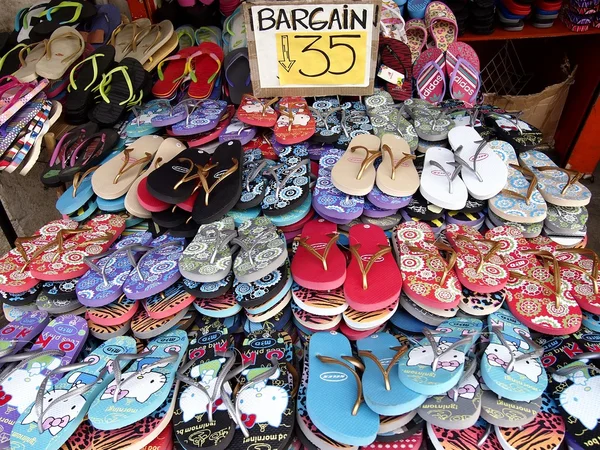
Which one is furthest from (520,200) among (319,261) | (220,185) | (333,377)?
(220,185)

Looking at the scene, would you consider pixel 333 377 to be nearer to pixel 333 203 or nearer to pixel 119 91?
pixel 333 203

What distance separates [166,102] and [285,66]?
0.57m

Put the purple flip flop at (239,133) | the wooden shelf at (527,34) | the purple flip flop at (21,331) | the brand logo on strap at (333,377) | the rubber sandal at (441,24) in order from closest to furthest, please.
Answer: the brand logo on strap at (333,377) < the purple flip flop at (21,331) < the purple flip flop at (239,133) < the rubber sandal at (441,24) < the wooden shelf at (527,34)

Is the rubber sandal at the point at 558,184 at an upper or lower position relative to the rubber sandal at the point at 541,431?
upper

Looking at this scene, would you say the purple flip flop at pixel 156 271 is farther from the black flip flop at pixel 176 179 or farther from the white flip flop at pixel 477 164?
the white flip flop at pixel 477 164

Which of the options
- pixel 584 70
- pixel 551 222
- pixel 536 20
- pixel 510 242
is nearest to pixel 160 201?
pixel 510 242

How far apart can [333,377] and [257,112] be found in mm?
985

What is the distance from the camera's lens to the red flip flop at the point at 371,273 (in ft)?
3.38

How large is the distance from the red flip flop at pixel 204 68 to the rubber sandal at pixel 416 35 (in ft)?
3.22

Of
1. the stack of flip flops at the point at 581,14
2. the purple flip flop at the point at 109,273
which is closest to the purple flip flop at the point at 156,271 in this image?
the purple flip flop at the point at 109,273

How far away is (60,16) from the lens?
2.00 meters

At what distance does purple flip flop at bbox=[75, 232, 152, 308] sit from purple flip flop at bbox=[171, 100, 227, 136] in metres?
0.44

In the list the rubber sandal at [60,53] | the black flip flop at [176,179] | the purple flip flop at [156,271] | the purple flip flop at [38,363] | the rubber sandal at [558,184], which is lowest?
the purple flip flop at [38,363]

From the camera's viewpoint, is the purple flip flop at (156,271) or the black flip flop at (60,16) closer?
the purple flip flop at (156,271)
